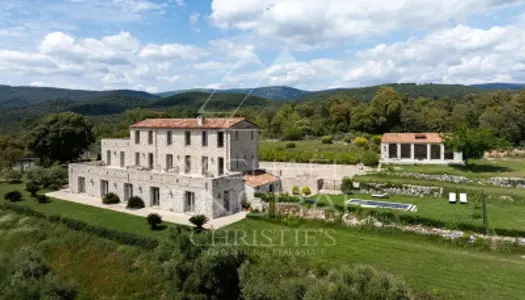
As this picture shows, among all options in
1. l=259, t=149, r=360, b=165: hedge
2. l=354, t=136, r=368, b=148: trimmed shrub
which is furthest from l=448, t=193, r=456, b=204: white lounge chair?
l=354, t=136, r=368, b=148: trimmed shrub

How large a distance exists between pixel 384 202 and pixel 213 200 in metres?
11.7

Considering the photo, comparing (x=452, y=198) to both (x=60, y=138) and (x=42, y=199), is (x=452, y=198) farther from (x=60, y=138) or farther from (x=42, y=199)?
(x=60, y=138)

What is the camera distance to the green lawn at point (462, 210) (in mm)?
19562

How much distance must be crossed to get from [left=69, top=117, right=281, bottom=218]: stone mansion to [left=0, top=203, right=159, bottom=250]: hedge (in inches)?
190

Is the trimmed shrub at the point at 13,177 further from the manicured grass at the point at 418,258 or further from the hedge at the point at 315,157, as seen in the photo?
the manicured grass at the point at 418,258

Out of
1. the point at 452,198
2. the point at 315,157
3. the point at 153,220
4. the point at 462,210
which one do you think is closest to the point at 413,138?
the point at 315,157

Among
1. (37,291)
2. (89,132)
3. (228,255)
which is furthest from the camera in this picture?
(89,132)

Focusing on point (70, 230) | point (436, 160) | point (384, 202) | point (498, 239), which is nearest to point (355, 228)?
point (384, 202)

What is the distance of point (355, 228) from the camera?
69.3 ft

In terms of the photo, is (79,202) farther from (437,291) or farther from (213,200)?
(437,291)

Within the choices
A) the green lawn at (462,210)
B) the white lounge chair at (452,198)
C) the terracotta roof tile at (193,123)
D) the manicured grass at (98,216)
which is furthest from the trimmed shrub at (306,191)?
the manicured grass at (98,216)

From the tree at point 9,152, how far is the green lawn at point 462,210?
44186 mm

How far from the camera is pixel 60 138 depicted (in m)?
42.3

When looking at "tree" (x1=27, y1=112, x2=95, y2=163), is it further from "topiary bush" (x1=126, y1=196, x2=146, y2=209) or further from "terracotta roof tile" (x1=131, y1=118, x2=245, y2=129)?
"topiary bush" (x1=126, y1=196, x2=146, y2=209)
